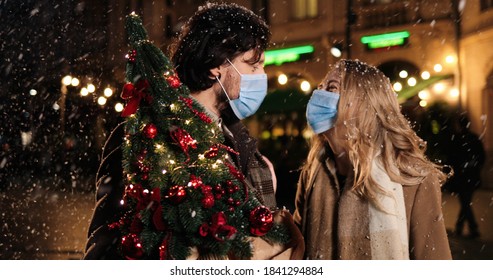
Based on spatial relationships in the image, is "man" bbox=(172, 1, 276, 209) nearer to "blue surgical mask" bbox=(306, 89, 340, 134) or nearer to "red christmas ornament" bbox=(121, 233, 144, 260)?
"blue surgical mask" bbox=(306, 89, 340, 134)

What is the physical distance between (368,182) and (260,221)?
0.88 metres

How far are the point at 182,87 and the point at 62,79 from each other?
3183 centimetres

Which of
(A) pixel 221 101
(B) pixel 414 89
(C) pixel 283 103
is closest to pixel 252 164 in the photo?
(A) pixel 221 101

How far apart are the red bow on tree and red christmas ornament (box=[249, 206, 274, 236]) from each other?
0.58 meters

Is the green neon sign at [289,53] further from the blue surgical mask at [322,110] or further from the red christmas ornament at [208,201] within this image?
the red christmas ornament at [208,201]

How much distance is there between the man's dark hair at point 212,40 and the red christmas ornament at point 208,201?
2.29 ft

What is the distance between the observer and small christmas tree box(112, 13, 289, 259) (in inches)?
93.4

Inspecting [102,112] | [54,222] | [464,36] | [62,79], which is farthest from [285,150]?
[62,79]

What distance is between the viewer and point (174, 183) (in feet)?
7.87

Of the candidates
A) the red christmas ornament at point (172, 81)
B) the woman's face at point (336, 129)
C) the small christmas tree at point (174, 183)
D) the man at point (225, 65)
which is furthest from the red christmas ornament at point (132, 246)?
the woman's face at point (336, 129)

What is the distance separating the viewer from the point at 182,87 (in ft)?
8.48

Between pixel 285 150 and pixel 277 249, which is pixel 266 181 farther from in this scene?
pixel 285 150

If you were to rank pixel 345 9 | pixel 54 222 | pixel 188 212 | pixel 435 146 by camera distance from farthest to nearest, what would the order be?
pixel 345 9 → pixel 435 146 → pixel 54 222 → pixel 188 212

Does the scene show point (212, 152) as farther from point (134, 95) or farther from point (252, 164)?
point (252, 164)
